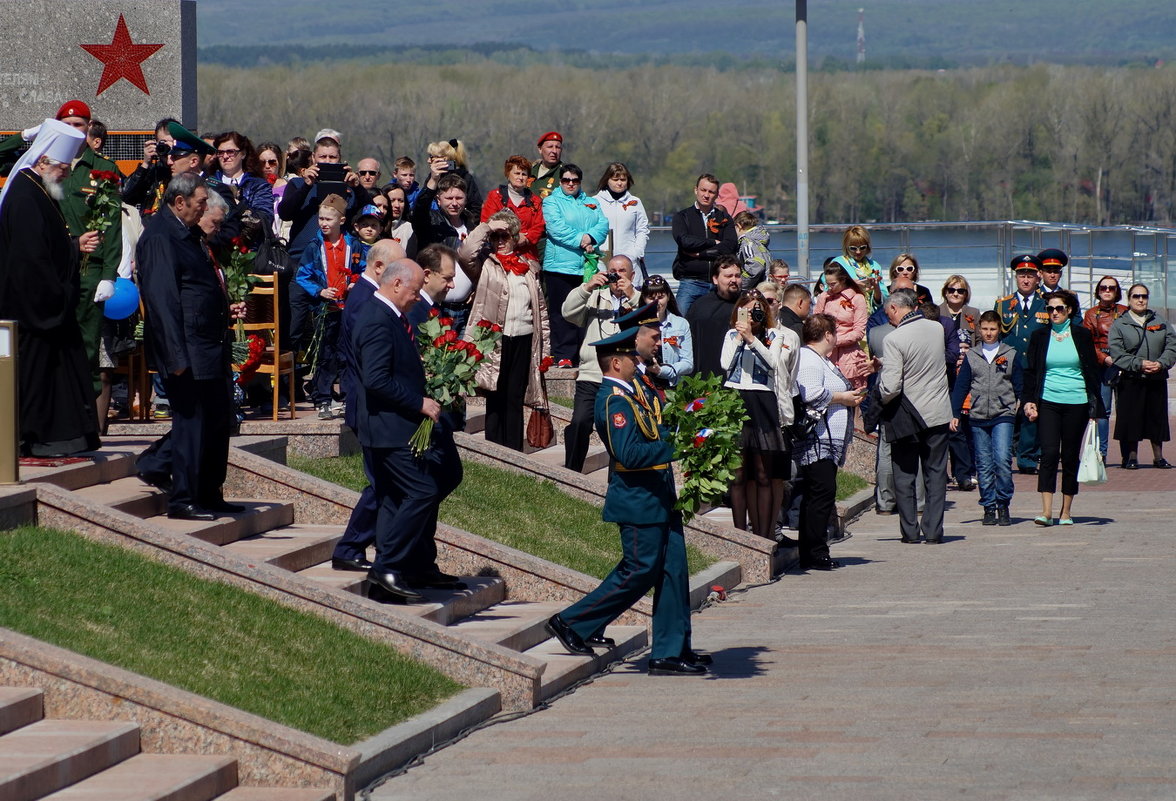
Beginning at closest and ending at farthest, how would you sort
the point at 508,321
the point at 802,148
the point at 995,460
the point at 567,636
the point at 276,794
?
1. the point at 276,794
2. the point at 567,636
3. the point at 508,321
4. the point at 995,460
5. the point at 802,148

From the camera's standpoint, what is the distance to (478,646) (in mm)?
8500

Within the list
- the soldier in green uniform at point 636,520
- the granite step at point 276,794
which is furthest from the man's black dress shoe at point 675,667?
the granite step at point 276,794

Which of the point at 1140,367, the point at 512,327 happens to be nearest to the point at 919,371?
the point at 512,327

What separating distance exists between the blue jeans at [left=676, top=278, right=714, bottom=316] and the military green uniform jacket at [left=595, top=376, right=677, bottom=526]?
8052mm

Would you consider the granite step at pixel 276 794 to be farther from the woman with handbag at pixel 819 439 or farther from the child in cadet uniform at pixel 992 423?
the child in cadet uniform at pixel 992 423

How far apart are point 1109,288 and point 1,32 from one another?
11331mm

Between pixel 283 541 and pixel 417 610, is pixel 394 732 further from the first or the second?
pixel 283 541

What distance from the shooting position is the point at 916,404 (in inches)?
545

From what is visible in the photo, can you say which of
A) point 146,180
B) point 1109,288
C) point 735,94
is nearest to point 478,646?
point 146,180

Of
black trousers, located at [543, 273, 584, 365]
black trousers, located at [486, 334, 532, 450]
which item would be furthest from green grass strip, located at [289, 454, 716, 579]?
black trousers, located at [543, 273, 584, 365]

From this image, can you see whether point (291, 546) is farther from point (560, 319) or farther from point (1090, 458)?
point (1090, 458)

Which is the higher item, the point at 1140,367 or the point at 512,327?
the point at 512,327

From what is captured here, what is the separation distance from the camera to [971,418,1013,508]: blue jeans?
14891 millimetres

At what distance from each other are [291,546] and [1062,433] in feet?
23.5
